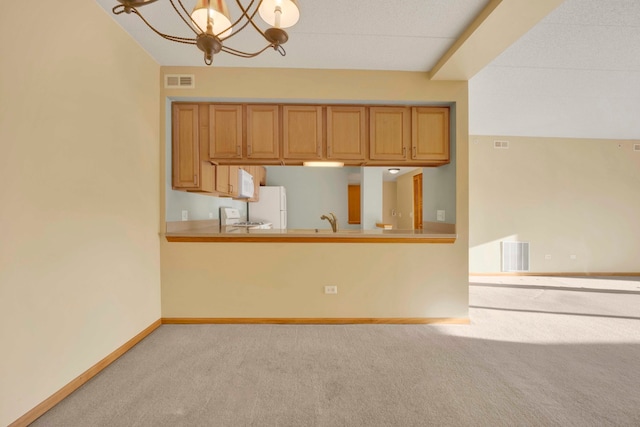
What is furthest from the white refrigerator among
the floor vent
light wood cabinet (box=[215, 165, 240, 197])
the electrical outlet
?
the floor vent

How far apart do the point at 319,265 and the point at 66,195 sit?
217 cm

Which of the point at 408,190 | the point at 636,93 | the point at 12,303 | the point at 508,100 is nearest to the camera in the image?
the point at 12,303

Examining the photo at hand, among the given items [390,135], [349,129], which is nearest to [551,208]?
[390,135]

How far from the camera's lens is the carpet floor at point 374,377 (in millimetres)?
1659

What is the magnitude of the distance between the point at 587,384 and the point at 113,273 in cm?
366

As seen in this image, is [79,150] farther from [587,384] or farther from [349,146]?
[587,384]

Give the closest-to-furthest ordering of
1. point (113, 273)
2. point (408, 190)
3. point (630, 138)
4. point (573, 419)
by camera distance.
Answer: point (573, 419)
point (113, 273)
point (630, 138)
point (408, 190)

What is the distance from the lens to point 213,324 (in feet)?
9.73

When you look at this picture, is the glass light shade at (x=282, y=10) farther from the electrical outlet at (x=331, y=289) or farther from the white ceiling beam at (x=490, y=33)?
the electrical outlet at (x=331, y=289)

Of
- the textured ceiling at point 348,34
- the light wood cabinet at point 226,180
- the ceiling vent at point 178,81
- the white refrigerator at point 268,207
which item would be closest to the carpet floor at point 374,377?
the light wood cabinet at point 226,180

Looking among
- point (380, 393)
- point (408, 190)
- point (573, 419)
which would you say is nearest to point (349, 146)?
point (380, 393)

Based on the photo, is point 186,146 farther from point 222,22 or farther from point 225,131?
point 222,22

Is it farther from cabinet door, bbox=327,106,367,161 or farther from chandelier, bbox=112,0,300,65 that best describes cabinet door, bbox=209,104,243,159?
chandelier, bbox=112,0,300,65

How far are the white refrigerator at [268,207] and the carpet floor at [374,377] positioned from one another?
3794 mm
